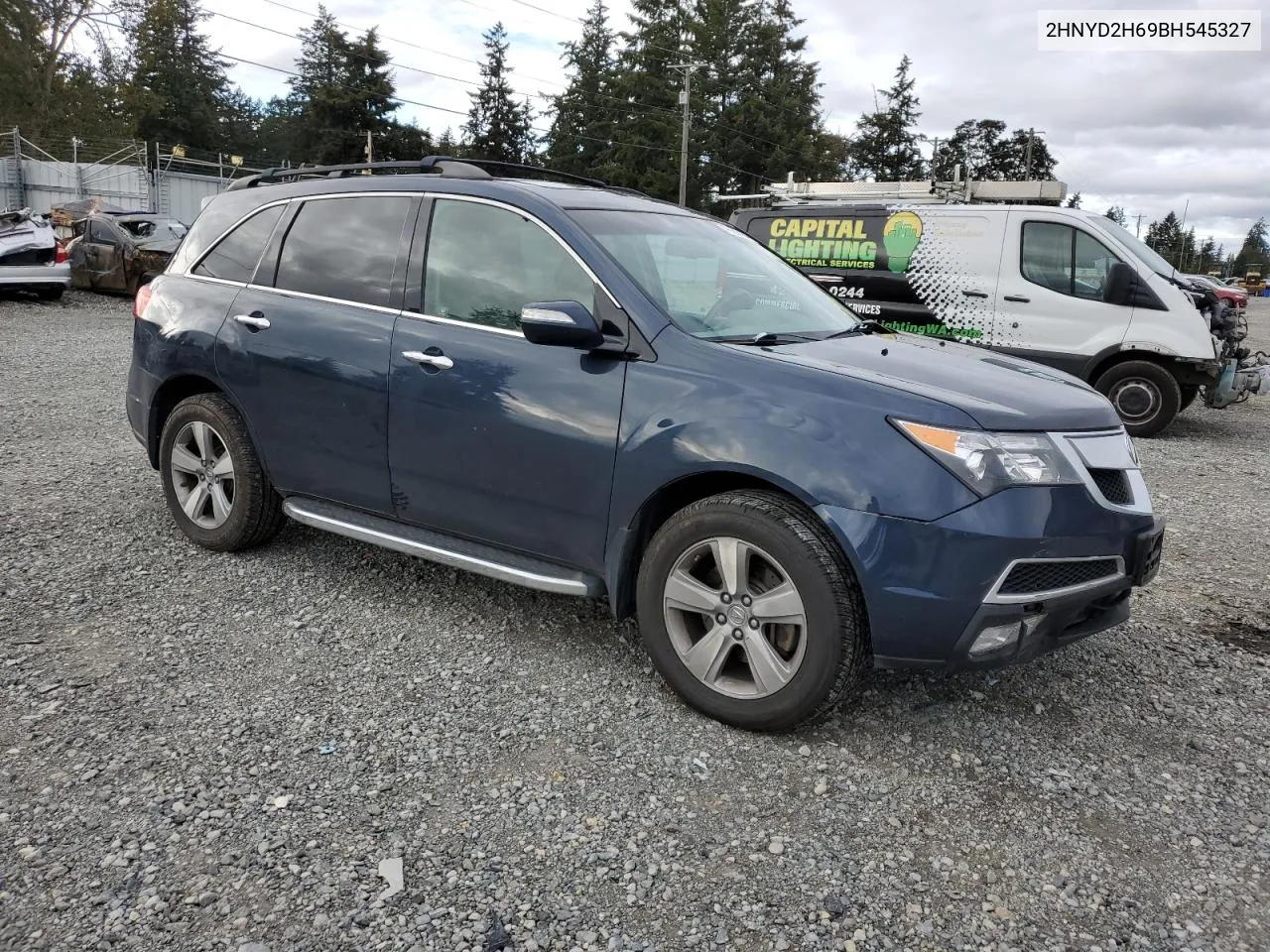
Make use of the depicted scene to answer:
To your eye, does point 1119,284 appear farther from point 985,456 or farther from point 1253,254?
point 1253,254

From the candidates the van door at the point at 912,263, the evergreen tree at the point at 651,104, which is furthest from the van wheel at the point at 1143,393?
the evergreen tree at the point at 651,104

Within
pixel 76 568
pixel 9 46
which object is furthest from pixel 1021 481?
pixel 9 46

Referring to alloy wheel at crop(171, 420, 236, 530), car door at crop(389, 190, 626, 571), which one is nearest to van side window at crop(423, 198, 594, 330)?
car door at crop(389, 190, 626, 571)

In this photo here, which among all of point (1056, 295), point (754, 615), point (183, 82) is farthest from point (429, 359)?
point (183, 82)

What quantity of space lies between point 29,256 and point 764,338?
15.1 m

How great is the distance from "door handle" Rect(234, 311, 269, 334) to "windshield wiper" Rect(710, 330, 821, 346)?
2091mm

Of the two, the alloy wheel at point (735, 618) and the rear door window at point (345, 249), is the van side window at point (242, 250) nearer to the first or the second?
the rear door window at point (345, 249)

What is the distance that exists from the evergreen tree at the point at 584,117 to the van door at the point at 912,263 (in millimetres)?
49300

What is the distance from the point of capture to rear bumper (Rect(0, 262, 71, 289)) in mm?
14422

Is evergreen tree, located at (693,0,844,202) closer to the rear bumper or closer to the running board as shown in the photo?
the rear bumper

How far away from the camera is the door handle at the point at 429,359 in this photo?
3.60 m

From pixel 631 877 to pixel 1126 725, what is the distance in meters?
1.92

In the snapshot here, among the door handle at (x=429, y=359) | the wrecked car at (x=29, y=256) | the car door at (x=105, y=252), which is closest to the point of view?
the door handle at (x=429, y=359)

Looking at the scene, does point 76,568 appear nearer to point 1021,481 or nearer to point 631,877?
point 631,877
